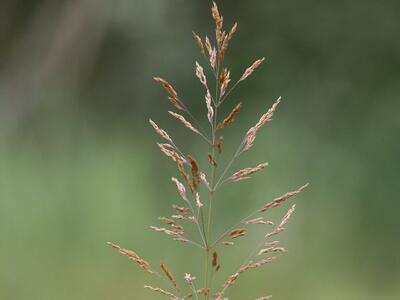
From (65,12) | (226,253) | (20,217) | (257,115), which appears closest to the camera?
(226,253)

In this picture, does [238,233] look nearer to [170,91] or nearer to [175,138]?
[170,91]

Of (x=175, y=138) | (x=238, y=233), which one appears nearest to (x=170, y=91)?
(x=238, y=233)

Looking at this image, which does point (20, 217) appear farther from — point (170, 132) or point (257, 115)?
point (257, 115)

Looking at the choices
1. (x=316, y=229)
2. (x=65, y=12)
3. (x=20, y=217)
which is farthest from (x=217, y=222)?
(x=65, y=12)

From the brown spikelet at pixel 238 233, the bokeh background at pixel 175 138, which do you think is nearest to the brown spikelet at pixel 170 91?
the brown spikelet at pixel 238 233

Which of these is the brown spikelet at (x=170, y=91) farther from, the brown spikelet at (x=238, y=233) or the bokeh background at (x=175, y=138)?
the bokeh background at (x=175, y=138)

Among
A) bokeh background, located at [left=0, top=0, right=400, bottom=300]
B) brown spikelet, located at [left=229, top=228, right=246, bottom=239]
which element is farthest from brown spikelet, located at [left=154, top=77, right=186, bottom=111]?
bokeh background, located at [left=0, top=0, right=400, bottom=300]

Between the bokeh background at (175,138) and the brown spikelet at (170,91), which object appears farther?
the bokeh background at (175,138)

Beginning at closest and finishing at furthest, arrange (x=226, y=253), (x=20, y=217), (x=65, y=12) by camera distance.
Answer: (x=226, y=253)
(x=20, y=217)
(x=65, y=12)

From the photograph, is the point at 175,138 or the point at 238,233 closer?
the point at 238,233
